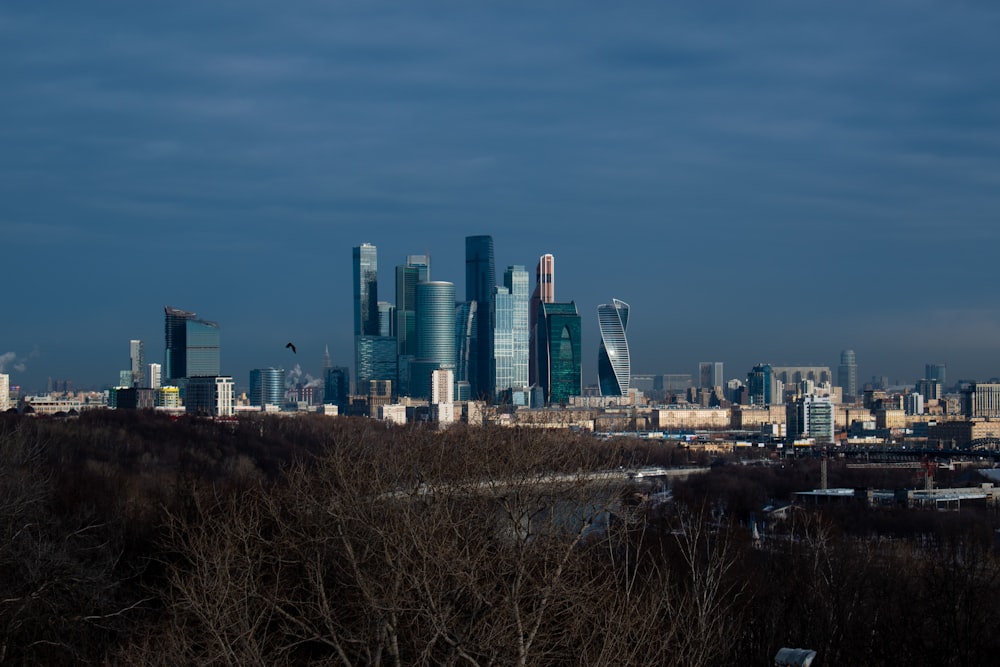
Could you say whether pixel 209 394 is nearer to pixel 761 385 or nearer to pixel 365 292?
pixel 365 292

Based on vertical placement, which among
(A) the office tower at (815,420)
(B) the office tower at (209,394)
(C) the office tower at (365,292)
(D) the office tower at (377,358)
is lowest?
(A) the office tower at (815,420)

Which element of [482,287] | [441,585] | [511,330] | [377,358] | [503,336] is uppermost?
[482,287]

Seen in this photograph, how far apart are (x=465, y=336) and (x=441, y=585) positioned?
579 feet

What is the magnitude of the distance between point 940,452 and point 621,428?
46.1 m

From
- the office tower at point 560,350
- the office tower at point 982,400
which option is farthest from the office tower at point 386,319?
the office tower at point 982,400

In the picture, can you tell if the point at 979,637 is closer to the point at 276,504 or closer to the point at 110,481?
the point at 276,504

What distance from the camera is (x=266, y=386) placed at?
6969 inches

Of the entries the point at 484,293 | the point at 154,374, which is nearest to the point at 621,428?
the point at 484,293

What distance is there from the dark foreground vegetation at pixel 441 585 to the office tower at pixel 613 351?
144m

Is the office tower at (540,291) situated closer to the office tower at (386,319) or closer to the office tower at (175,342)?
the office tower at (386,319)

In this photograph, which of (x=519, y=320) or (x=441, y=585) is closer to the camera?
(x=441, y=585)

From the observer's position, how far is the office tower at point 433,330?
568 feet

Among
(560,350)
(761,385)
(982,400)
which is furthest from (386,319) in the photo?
(982,400)

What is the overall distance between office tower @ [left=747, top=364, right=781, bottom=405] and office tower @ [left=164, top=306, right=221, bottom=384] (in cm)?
7703
